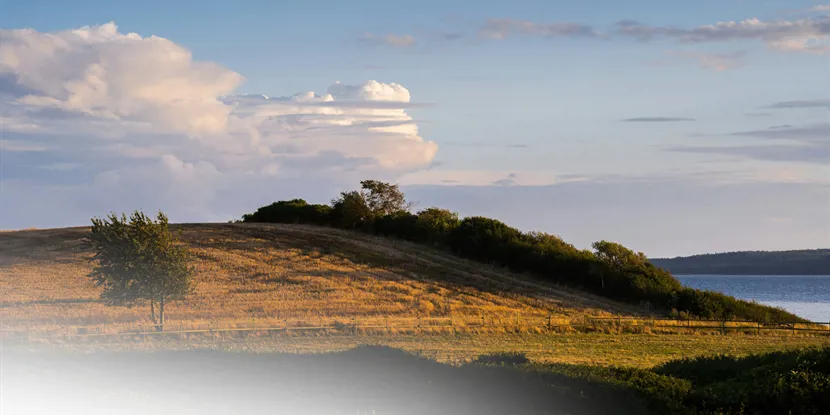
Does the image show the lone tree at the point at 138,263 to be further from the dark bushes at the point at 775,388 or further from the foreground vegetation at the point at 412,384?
the dark bushes at the point at 775,388

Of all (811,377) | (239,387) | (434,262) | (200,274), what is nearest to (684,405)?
(811,377)

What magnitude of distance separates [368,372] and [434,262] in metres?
66.4

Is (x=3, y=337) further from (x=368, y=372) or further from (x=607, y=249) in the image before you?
(x=607, y=249)

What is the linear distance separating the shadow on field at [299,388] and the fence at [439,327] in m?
18.8

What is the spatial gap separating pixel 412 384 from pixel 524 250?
7376cm

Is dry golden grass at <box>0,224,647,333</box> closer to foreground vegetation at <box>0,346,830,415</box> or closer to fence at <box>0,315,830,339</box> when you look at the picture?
fence at <box>0,315,830,339</box>

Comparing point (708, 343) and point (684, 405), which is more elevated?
point (684, 405)

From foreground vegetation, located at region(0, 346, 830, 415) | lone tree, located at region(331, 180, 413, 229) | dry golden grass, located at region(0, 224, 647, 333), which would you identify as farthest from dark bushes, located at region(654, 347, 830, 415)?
lone tree, located at region(331, 180, 413, 229)

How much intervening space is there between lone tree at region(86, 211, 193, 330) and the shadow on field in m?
22.3

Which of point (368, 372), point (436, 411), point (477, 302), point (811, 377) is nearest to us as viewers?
point (811, 377)

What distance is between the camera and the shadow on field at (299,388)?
1775cm

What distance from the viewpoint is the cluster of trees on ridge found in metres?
75.1

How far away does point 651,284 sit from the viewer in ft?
264

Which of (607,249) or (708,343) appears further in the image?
(607,249)
